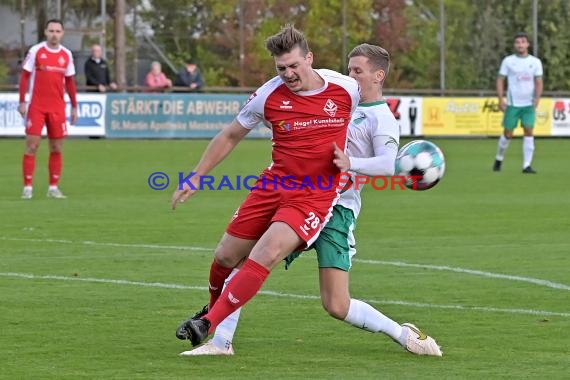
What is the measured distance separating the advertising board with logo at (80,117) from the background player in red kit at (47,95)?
45.4 ft

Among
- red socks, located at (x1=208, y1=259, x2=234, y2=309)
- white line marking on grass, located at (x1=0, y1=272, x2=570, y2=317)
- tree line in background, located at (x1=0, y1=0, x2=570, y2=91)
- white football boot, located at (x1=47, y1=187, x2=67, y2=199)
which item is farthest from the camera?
tree line in background, located at (x1=0, y1=0, x2=570, y2=91)

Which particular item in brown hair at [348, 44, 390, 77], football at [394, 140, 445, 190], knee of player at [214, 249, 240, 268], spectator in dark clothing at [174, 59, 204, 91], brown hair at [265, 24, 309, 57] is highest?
brown hair at [265, 24, 309, 57]

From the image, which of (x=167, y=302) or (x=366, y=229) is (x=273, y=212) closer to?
(x=167, y=302)

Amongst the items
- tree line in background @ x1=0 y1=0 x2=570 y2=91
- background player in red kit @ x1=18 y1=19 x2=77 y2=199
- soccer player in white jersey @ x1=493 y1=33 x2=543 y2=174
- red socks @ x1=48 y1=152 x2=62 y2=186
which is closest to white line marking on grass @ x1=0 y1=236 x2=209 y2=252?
red socks @ x1=48 y1=152 x2=62 y2=186

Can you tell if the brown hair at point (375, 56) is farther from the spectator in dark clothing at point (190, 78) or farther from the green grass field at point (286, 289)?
the spectator in dark clothing at point (190, 78)

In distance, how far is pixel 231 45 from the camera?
139 feet

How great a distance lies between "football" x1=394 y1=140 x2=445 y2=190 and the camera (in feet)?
→ 26.4

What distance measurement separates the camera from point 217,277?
795 centimetres

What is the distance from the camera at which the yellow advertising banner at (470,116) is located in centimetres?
3722

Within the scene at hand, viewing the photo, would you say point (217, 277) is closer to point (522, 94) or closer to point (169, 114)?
point (522, 94)

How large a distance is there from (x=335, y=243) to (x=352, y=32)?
124ft

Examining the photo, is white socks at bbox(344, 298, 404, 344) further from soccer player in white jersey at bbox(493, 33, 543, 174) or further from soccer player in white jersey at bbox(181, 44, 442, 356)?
soccer player in white jersey at bbox(493, 33, 543, 174)

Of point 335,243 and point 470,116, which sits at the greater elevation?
point 335,243

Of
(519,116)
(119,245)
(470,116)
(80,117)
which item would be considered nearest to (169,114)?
(80,117)
